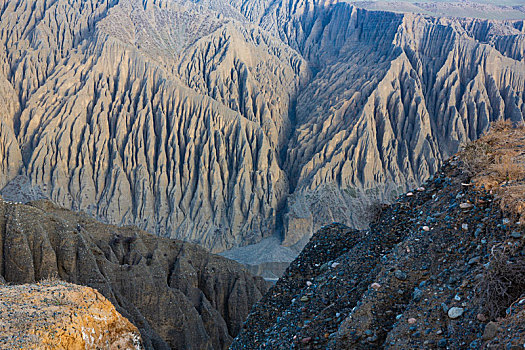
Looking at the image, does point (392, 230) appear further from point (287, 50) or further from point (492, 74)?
point (287, 50)

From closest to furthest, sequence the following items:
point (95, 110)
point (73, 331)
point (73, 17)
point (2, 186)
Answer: point (73, 331) → point (2, 186) → point (95, 110) → point (73, 17)

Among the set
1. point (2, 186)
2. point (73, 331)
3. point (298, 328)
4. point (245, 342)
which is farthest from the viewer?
point (2, 186)

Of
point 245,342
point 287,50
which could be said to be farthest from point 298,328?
point 287,50

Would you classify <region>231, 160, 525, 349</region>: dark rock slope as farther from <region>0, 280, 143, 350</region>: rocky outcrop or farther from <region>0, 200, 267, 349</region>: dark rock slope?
<region>0, 200, 267, 349</region>: dark rock slope

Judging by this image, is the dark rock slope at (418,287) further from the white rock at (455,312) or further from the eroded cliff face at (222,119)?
the eroded cliff face at (222,119)

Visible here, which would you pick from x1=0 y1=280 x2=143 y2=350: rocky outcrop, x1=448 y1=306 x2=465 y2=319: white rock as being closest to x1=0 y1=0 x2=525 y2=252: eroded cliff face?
x1=0 y1=280 x2=143 y2=350: rocky outcrop

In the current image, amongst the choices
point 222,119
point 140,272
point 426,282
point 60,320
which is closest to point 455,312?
point 426,282
